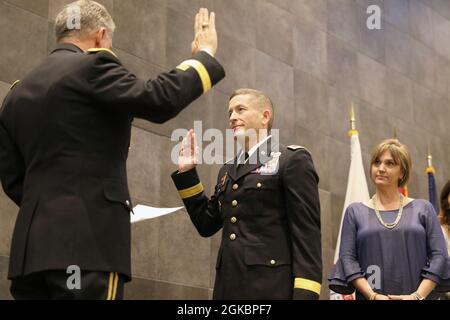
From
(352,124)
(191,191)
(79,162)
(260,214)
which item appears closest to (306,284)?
(260,214)

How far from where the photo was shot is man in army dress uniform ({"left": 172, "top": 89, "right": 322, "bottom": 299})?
316cm

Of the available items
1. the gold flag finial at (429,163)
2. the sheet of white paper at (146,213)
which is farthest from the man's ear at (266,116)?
the gold flag finial at (429,163)

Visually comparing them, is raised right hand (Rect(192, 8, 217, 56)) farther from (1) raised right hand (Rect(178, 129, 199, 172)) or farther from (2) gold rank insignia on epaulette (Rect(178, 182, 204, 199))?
(2) gold rank insignia on epaulette (Rect(178, 182, 204, 199))

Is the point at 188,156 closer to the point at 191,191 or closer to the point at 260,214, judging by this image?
the point at 191,191

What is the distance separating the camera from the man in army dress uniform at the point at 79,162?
2.42 meters

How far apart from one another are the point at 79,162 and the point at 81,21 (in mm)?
543

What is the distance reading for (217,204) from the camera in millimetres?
3561

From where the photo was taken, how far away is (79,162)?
2490 mm

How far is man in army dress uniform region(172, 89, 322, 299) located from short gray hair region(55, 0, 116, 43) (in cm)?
82

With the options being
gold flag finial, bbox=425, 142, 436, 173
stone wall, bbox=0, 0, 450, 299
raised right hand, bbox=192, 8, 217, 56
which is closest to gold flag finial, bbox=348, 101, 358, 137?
stone wall, bbox=0, 0, 450, 299

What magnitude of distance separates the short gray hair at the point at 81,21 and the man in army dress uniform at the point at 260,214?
2.69 ft

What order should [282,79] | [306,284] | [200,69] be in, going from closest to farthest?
[200,69], [306,284], [282,79]

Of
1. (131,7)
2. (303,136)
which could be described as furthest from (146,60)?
(303,136)

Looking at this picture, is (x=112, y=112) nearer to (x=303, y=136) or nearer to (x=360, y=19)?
(x=303, y=136)
